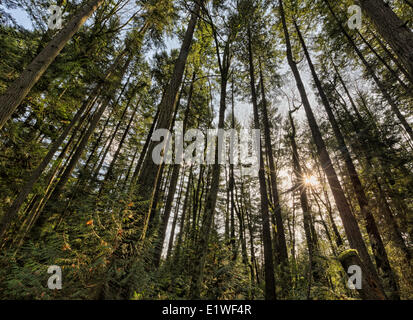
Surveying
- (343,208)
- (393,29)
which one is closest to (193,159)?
(343,208)

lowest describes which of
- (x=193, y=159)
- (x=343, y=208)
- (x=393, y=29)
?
(x=343, y=208)

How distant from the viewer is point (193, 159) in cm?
1402

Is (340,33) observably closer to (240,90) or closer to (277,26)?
(277,26)

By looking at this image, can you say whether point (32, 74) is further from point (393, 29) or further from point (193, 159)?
point (193, 159)

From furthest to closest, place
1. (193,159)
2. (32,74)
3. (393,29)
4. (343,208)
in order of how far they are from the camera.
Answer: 1. (193,159)
2. (343,208)
3. (32,74)
4. (393,29)

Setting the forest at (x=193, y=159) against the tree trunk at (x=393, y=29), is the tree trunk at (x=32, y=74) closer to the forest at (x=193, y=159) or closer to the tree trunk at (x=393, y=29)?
the forest at (x=193, y=159)

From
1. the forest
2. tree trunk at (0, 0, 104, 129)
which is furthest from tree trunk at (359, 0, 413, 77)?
tree trunk at (0, 0, 104, 129)

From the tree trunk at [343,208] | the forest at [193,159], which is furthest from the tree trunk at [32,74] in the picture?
the tree trunk at [343,208]

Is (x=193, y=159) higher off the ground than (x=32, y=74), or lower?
higher

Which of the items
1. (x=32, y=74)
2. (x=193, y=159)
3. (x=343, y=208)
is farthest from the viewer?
(x=193, y=159)

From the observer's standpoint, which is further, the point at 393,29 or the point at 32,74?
the point at 32,74

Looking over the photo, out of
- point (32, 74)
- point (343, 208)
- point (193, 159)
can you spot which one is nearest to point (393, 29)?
point (343, 208)

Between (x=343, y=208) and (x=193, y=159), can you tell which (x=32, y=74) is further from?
(x=193, y=159)
